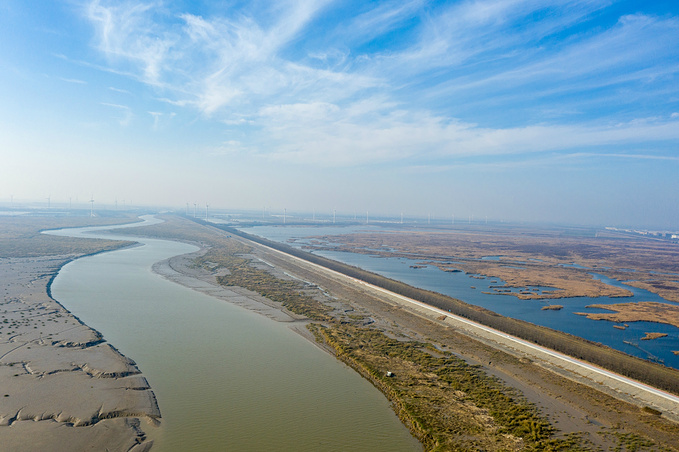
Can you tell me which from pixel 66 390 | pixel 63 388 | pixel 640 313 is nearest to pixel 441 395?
pixel 66 390

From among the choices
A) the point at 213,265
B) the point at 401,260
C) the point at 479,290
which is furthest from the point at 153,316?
the point at 401,260

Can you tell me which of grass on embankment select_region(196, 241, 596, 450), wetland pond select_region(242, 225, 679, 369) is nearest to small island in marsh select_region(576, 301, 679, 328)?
wetland pond select_region(242, 225, 679, 369)

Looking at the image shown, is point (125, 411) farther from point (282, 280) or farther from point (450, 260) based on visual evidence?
point (450, 260)

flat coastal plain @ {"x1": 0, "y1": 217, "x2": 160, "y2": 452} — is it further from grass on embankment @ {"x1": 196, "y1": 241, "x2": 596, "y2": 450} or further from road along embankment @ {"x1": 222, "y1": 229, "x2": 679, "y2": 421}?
road along embankment @ {"x1": 222, "y1": 229, "x2": 679, "y2": 421}

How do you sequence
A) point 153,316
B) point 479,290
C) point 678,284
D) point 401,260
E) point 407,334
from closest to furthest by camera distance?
point 407,334
point 153,316
point 479,290
point 678,284
point 401,260

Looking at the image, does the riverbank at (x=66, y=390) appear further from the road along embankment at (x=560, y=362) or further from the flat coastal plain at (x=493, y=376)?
the road along embankment at (x=560, y=362)

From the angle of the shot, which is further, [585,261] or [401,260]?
[585,261]

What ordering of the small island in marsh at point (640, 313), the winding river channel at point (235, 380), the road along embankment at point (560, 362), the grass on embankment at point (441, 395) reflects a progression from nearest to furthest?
the grass on embankment at point (441, 395), the winding river channel at point (235, 380), the road along embankment at point (560, 362), the small island in marsh at point (640, 313)

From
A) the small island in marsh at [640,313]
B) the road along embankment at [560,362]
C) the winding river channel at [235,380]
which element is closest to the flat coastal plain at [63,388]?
the winding river channel at [235,380]
